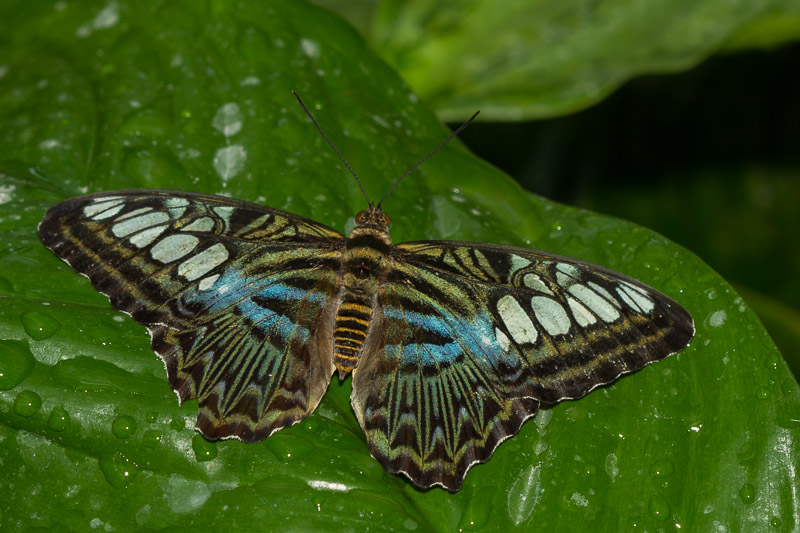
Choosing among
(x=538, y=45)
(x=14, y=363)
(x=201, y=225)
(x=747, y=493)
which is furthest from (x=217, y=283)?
(x=538, y=45)

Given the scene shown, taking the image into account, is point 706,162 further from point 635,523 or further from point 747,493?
point 635,523

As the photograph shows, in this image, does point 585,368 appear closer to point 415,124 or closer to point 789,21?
point 415,124

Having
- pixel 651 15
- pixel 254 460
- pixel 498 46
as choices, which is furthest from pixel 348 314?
pixel 651 15

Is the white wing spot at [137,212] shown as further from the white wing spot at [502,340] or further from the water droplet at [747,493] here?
the water droplet at [747,493]

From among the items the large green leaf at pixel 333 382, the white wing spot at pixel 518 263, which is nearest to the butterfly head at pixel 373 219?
the large green leaf at pixel 333 382

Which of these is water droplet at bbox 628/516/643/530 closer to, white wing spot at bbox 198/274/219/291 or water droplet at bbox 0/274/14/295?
white wing spot at bbox 198/274/219/291

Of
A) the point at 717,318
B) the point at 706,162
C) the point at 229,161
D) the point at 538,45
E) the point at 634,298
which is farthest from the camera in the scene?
the point at 706,162

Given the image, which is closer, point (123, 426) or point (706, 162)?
point (123, 426)

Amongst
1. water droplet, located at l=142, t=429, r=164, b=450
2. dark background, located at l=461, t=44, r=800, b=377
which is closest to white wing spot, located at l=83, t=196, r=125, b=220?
water droplet, located at l=142, t=429, r=164, b=450
